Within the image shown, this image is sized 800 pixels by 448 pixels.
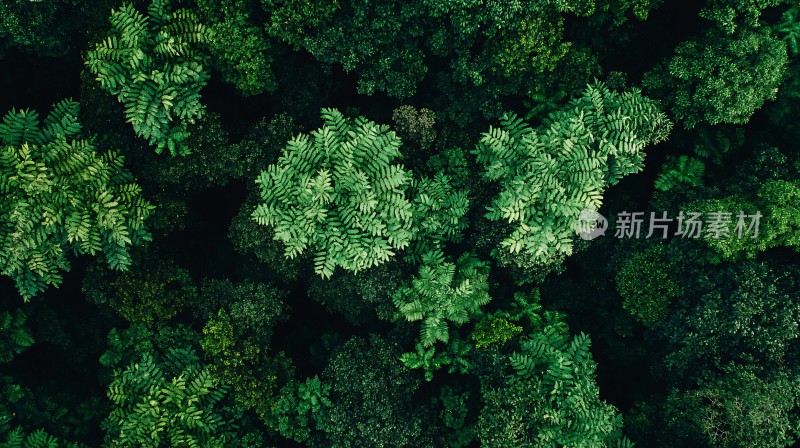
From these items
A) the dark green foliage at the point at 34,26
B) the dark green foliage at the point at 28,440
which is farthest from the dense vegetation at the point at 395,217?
the dark green foliage at the point at 28,440

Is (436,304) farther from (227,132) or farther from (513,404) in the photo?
(227,132)

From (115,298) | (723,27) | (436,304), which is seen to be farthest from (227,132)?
(723,27)

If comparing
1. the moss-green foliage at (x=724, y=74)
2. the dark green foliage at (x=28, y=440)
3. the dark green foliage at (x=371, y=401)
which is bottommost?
the dark green foliage at (x=28, y=440)

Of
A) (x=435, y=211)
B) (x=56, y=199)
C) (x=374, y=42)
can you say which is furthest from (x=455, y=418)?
(x=56, y=199)

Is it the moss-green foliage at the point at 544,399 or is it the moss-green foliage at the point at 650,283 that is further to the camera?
the moss-green foliage at the point at 650,283

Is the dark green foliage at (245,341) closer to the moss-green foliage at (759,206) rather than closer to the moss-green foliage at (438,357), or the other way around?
the moss-green foliage at (438,357)

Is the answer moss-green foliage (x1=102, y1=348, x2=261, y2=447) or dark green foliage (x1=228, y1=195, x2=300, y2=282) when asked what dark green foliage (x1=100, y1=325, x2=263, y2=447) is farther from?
dark green foliage (x1=228, y1=195, x2=300, y2=282)

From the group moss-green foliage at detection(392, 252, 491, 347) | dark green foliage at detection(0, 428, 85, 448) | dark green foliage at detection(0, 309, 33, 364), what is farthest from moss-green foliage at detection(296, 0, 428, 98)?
dark green foliage at detection(0, 428, 85, 448)
